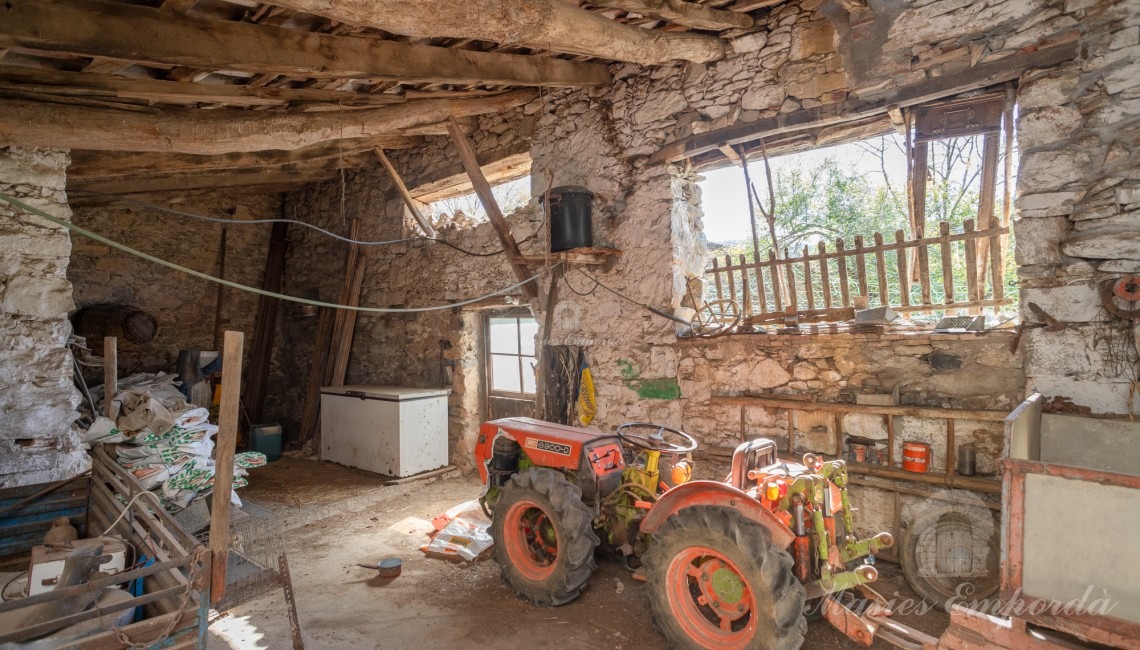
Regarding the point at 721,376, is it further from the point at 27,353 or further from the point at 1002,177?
the point at 27,353

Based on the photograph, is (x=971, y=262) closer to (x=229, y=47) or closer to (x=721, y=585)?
(x=721, y=585)

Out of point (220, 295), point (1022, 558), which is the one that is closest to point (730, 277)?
point (1022, 558)

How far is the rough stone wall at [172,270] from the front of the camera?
657cm

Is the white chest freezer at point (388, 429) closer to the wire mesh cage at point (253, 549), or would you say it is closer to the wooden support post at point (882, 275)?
the wire mesh cage at point (253, 549)

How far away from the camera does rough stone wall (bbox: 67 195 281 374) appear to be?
657 centimetres

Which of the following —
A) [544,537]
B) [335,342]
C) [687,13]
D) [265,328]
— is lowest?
[544,537]

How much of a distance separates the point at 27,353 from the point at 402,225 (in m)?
3.90

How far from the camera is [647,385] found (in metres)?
4.68

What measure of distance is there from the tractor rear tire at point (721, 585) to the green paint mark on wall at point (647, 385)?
1815 millimetres

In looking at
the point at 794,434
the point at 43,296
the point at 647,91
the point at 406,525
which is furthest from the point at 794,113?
the point at 43,296

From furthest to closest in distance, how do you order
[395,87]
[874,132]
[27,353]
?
[395,87], [874,132], [27,353]

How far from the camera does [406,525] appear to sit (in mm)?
4777

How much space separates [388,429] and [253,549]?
186 centimetres

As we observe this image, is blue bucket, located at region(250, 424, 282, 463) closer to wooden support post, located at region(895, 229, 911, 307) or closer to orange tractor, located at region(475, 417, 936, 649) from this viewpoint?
orange tractor, located at region(475, 417, 936, 649)
